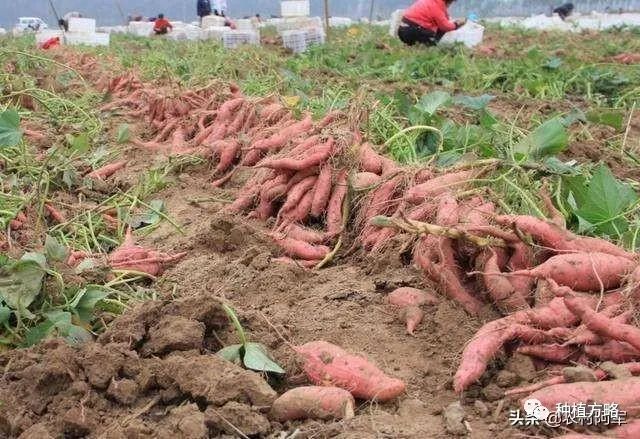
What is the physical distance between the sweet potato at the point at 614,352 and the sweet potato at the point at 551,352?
50 mm

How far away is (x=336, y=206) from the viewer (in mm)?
3033

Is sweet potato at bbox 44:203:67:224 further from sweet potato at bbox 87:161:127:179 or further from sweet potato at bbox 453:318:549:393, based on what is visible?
sweet potato at bbox 453:318:549:393

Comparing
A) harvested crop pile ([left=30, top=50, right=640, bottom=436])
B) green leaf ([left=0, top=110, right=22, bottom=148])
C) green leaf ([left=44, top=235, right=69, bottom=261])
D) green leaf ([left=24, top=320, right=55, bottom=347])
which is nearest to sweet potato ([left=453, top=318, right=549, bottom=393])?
harvested crop pile ([left=30, top=50, right=640, bottom=436])

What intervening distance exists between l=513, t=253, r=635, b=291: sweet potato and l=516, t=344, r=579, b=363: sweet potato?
21 centimetres

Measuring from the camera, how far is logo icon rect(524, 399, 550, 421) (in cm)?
164

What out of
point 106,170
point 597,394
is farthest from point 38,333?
point 106,170

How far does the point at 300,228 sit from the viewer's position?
3.04 metres

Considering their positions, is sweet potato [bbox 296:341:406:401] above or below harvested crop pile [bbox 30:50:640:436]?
below

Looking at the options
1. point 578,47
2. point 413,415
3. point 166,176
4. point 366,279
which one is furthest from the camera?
point 578,47

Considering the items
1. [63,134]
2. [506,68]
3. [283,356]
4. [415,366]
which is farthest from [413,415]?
[506,68]

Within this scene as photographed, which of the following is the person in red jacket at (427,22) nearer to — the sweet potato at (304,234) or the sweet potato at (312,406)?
the sweet potato at (304,234)

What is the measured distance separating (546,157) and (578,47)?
7.66 m

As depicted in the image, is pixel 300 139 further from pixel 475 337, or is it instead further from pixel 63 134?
pixel 63 134

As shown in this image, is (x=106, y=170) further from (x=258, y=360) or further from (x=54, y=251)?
→ (x=258, y=360)
